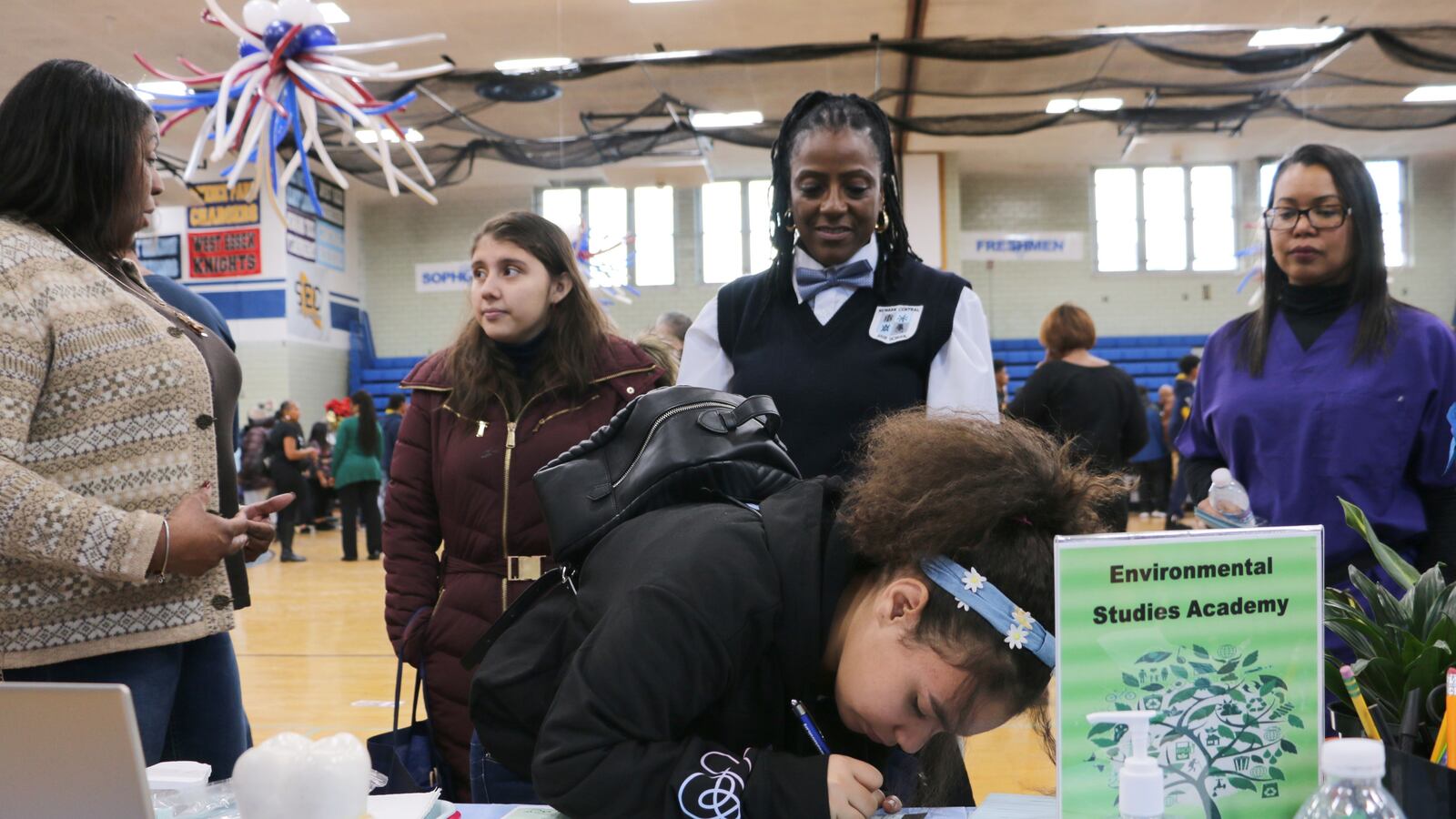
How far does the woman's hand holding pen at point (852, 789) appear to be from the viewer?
871mm

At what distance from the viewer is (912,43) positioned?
20.6 feet

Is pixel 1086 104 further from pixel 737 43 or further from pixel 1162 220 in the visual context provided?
pixel 1162 220

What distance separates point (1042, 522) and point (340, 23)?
797 cm

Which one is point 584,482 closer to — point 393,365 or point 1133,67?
point 1133,67

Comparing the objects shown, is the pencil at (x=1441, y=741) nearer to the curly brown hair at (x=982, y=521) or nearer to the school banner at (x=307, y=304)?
the curly brown hair at (x=982, y=521)

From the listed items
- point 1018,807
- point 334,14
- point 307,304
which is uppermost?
point 334,14

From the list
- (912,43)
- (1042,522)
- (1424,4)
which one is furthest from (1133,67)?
(1042,522)

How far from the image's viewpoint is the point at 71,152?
136 centimetres

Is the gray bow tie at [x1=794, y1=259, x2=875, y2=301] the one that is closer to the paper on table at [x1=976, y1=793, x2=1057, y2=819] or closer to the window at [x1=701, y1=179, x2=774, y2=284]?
the paper on table at [x1=976, y1=793, x2=1057, y2=819]

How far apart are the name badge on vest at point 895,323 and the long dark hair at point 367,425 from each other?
23.3ft

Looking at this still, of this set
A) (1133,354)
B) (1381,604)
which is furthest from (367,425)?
(1133,354)

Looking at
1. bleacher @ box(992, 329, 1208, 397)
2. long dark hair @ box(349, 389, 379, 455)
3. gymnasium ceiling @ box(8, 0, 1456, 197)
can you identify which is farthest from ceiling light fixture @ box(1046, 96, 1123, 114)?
long dark hair @ box(349, 389, 379, 455)

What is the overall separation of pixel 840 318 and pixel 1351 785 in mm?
1089

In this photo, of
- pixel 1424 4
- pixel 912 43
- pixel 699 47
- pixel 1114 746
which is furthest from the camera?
pixel 699 47
